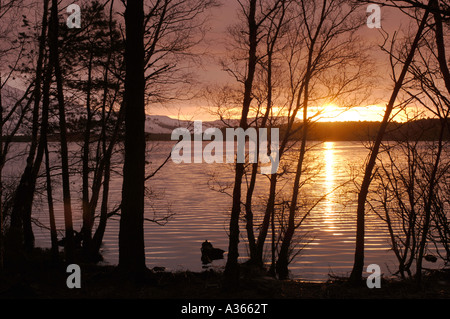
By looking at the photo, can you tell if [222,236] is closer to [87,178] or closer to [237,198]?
[87,178]

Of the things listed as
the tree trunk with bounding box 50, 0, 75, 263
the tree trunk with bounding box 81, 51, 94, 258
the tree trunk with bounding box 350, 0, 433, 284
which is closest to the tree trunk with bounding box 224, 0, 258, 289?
the tree trunk with bounding box 350, 0, 433, 284

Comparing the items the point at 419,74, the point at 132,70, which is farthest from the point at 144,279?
the point at 419,74

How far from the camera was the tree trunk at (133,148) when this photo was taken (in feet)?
30.6

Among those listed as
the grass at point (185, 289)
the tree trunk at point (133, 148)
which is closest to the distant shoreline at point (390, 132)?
the grass at point (185, 289)

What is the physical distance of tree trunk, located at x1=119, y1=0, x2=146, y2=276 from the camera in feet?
30.6

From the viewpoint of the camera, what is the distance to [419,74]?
37.1 feet

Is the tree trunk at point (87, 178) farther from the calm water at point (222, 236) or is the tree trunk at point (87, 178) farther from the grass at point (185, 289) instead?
the grass at point (185, 289)

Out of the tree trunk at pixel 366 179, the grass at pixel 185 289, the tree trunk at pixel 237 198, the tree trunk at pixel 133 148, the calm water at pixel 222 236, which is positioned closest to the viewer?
the grass at pixel 185 289

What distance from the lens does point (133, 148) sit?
9.30 metres

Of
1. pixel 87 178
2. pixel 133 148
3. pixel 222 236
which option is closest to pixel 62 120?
pixel 133 148

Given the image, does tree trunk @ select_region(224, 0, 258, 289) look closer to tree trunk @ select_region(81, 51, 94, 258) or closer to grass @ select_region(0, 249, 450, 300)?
grass @ select_region(0, 249, 450, 300)

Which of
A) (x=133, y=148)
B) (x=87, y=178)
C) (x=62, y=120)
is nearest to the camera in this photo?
(x=133, y=148)

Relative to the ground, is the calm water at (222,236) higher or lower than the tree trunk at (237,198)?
lower
